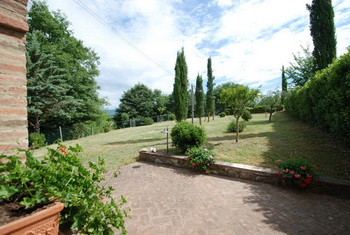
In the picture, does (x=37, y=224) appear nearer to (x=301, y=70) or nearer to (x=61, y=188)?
(x=61, y=188)

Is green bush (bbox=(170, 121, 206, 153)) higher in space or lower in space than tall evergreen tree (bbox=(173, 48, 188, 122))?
lower

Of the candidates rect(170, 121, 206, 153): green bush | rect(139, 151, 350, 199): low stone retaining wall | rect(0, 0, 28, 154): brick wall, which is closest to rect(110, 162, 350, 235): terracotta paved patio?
rect(139, 151, 350, 199): low stone retaining wall

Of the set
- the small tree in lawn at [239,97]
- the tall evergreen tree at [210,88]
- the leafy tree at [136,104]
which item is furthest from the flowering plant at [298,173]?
the leafy tree at [136,104]

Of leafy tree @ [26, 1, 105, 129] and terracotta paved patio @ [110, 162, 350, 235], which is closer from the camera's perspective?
terracotta paved patio @ [110, 162, 350, 235]

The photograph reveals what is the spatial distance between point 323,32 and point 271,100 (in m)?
5.79

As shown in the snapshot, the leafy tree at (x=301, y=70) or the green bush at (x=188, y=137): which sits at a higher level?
the leafy tree at (x=301, y=70)

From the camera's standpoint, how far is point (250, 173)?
3742 mm

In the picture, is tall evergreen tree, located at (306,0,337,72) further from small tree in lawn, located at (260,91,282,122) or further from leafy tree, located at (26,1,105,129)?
leafy tree, located at (26,1,105,129)

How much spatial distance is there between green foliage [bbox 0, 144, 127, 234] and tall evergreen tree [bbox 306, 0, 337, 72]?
516 inches

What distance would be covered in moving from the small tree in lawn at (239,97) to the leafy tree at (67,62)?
44.1 feet

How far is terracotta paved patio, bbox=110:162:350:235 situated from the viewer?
7.18 feet

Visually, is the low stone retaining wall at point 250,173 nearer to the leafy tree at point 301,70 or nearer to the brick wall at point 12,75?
the brick wall at point 12,75

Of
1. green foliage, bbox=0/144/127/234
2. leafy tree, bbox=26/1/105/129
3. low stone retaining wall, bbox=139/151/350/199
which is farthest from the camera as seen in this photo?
leafy tree, bbox=26/1/105/129

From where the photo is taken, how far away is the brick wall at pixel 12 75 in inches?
58.2
